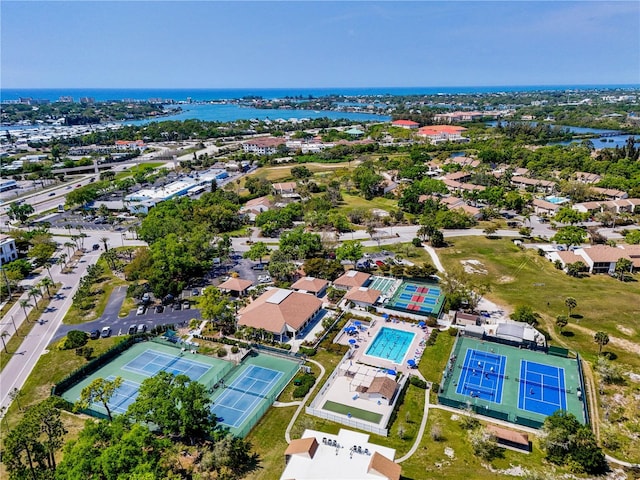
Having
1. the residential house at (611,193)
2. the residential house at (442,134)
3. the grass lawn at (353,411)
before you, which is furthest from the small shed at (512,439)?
the residential house at (442,134)

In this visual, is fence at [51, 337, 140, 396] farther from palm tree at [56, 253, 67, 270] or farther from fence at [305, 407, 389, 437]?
palm tree at [56, 253, 67, 270]

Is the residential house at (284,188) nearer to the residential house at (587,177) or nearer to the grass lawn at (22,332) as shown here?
the grass lawn at (22,332)

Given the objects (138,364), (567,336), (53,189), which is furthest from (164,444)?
(53,189)

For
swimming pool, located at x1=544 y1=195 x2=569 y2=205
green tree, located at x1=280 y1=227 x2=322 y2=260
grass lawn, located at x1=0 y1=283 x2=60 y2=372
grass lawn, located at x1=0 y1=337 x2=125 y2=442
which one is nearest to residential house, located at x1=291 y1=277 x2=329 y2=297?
green tree, located at x1=280 y1=227 x2=322 y2=260

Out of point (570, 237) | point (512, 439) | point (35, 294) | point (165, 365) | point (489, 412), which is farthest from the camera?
point (570, 237)

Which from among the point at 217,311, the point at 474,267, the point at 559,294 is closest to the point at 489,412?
the point at 559,294

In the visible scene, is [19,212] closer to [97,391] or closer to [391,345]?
[97,391]
